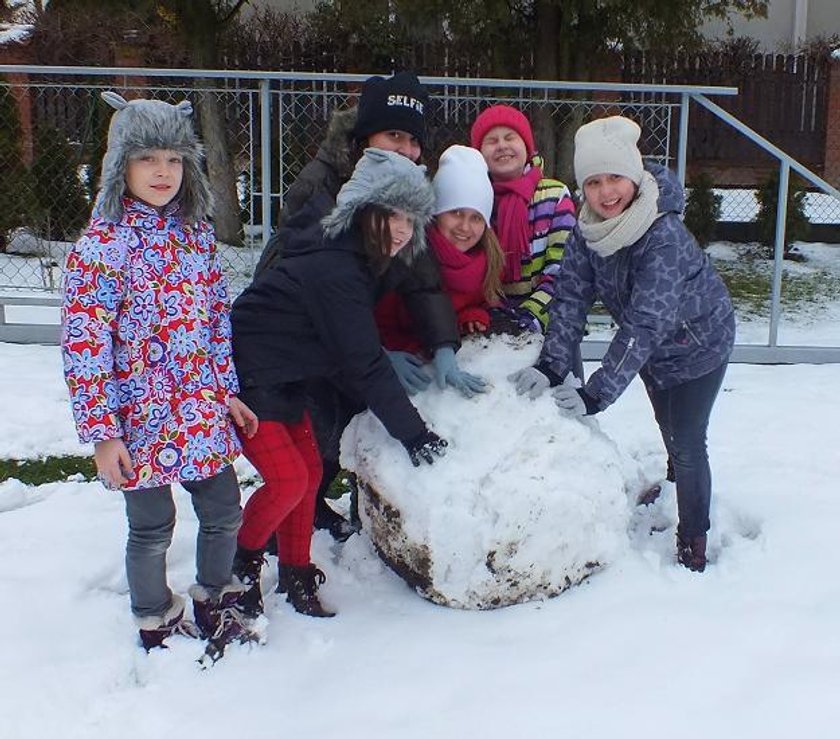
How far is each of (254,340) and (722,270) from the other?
26.4ft

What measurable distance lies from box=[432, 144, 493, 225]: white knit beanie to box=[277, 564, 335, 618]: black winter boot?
1.13m

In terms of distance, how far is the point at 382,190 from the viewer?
8.27ft

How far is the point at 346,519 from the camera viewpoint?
3.41 m

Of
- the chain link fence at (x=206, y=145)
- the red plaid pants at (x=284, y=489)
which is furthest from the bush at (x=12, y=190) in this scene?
the red plaid pants at (x=284, y=489)

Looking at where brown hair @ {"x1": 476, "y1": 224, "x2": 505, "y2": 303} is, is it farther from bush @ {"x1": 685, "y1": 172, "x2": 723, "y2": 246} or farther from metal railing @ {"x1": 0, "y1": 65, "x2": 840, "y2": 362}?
bush @ {"x1": 685, "y1": 172, "x2": 723, "y2": 246}

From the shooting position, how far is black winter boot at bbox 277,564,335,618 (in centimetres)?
278

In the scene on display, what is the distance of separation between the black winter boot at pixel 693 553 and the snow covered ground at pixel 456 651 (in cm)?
4

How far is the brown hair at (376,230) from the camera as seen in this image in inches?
99.9

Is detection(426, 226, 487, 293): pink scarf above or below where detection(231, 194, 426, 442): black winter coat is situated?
above

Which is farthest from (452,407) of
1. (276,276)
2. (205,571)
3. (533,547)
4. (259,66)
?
(259,66)

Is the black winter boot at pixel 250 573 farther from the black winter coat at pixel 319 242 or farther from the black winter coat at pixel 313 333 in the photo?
the black winter coat at pixel 319 242

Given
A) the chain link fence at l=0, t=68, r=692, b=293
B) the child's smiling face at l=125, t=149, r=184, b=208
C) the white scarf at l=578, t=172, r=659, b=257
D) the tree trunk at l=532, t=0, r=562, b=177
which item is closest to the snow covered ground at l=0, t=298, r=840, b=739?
the white scarf at l=578, t=172, r=659, b=257

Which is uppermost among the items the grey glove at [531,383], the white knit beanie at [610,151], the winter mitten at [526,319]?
the white knit beanie at [610,151]

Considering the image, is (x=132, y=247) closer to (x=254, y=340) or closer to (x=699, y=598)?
(x=254, y=340)
